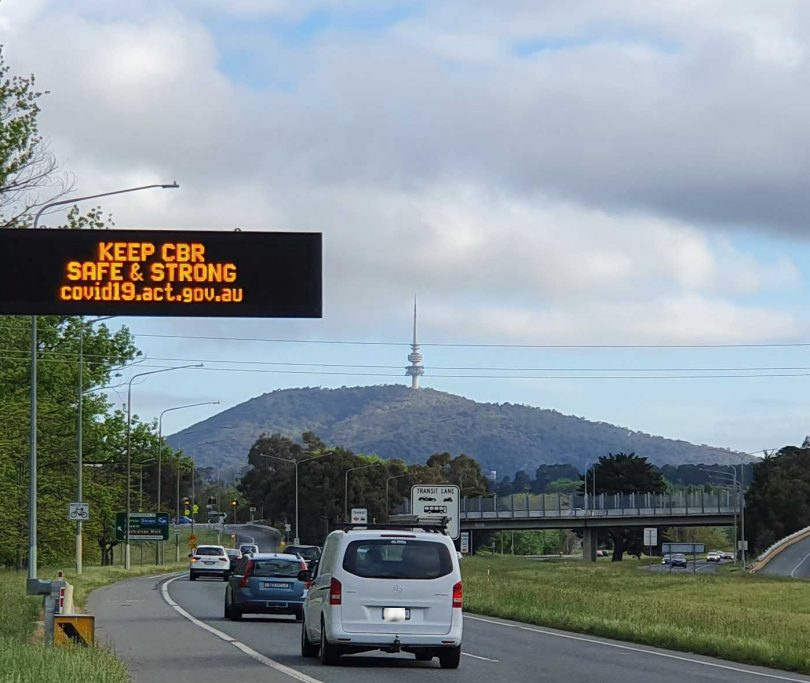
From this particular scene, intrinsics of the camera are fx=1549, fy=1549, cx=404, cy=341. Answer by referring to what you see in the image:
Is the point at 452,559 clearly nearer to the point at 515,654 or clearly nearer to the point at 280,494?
the point at 515,654

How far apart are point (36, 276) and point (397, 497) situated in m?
137

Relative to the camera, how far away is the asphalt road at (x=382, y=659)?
1994cm

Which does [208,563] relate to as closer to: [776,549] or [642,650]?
[642,650]

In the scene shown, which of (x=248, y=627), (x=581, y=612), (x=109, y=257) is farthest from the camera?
(x=581, y=612)

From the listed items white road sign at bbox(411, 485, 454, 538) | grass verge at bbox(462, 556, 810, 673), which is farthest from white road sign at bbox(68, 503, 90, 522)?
white road sign at bbox(411, 485, 454, 538)

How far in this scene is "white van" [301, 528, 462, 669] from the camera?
2086 cm

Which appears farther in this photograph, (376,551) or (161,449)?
(161,449)

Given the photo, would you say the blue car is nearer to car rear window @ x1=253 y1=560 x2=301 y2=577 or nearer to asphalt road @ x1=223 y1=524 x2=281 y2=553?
car rear window @ x1=253 y1=560 x2=301 y2=577

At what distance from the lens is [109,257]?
812 inches

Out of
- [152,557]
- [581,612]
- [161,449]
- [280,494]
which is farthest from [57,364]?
[280,494]

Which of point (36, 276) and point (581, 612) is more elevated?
point (36, 276)

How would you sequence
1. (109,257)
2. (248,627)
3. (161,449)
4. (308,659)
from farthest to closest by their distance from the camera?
(161,449) → (248,627) → (308,659) → (109,257)

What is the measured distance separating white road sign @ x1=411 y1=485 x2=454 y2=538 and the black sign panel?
26107 mm

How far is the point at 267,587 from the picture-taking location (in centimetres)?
3247
